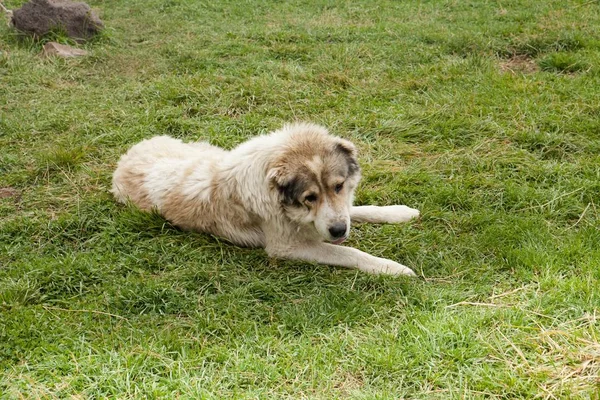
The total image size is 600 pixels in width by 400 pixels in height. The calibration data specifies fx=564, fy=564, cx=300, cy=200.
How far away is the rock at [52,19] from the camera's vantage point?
990 cm

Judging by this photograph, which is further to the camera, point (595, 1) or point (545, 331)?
point (595, 1)

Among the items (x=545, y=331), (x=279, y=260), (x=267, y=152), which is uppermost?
(x=267, y=152)

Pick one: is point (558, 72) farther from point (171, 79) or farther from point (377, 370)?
point (377, 370)

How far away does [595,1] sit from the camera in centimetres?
1054

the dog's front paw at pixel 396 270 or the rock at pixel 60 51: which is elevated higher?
the rock at pixel 60 51

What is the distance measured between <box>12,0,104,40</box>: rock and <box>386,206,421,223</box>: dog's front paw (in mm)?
7441

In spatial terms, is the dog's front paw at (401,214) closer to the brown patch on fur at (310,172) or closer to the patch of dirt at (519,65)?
the brown patch on fur at (310,172)

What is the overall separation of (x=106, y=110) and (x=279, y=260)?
397 cm

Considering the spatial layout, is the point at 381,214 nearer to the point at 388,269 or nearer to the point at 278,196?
the point at 388,269

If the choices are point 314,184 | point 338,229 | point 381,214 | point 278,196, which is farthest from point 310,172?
point 381,214

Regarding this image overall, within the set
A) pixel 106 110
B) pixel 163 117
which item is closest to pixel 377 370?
pixel 163 117

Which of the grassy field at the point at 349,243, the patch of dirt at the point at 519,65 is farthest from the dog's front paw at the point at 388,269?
the patch of dirt at the point at 519,65

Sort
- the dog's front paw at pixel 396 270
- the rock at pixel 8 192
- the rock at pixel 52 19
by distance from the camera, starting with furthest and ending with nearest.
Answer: the rock at pixel 52 19 → the rock at pixel 8 192 → the dog's front paw at pixel 396 270

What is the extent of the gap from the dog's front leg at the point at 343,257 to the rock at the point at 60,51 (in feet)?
21.3
